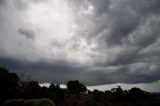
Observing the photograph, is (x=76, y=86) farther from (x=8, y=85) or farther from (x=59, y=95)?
(x=8, y=85)

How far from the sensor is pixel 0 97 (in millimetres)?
115938

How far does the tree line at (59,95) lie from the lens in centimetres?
11894

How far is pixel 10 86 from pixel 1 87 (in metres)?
5.86

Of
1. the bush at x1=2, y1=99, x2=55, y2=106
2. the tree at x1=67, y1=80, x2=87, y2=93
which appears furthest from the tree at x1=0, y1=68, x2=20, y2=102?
the tree at x1=67, y1=80, x2=87, y2=93

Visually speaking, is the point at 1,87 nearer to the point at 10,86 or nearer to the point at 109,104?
the point at 10,86

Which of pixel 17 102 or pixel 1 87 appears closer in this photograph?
pixel 17 102

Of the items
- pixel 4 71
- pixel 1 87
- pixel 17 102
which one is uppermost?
pixel 4 71

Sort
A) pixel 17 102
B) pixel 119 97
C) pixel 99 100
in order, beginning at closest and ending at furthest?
pixel 17 102, pixel 99 100, pixel 119 97

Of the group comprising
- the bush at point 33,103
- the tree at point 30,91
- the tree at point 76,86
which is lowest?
the bush at point 33,103

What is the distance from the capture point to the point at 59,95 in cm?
13850

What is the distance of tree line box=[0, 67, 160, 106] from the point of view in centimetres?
11894

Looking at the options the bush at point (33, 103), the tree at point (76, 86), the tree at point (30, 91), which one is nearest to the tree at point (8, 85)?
the tree at point (30, 91)

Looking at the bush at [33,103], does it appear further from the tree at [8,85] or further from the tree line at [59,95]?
the tree at [8,85]

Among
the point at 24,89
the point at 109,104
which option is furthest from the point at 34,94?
the point at 109,104
